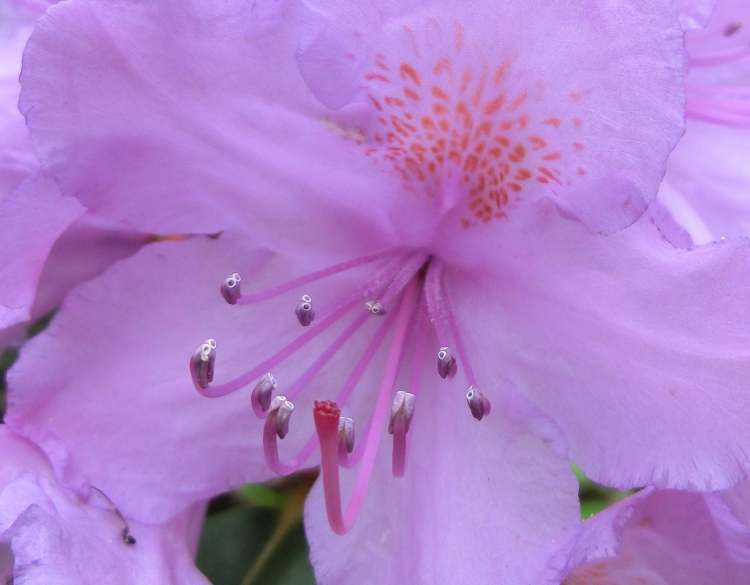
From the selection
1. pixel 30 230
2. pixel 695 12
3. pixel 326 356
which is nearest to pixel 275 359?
pixel 326 356

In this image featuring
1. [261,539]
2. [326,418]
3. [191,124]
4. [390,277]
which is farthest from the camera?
[261,539]

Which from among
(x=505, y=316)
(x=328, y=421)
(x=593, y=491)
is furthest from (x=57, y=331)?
(x=593, y=491)

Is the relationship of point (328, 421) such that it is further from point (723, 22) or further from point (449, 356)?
point (723, 22)

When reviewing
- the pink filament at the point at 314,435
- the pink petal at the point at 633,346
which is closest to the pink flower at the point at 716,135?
the pink petal at the point at 633,346

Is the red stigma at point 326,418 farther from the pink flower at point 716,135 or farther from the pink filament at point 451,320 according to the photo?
the pink flower at point 716,135

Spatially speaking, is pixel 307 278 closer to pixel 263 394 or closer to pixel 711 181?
pixel 263 394

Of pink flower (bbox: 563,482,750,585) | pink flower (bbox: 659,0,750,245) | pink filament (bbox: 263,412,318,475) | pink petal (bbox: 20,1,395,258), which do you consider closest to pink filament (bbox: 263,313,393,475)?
pink filament (bbox: 263,412,318,475)
